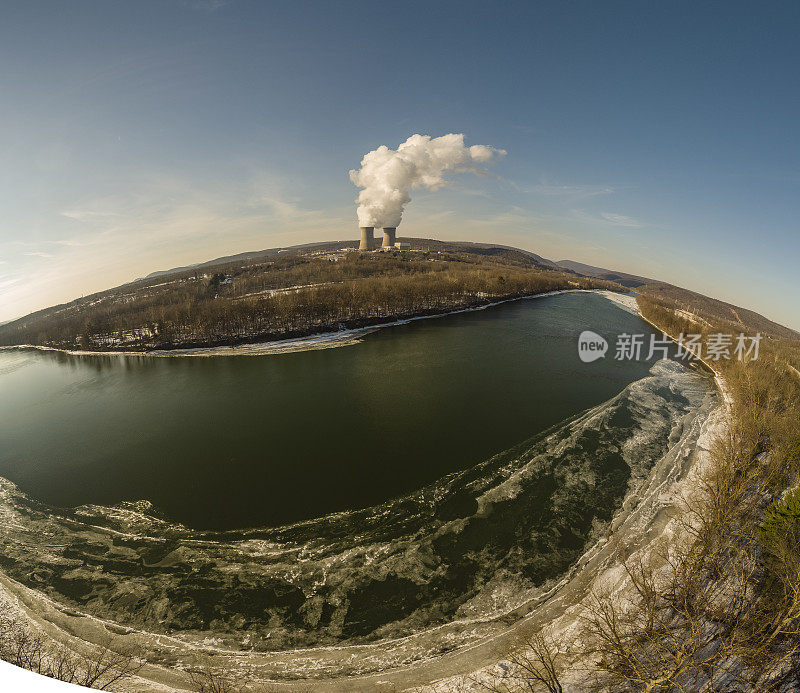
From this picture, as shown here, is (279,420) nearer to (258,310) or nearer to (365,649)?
(365,649)

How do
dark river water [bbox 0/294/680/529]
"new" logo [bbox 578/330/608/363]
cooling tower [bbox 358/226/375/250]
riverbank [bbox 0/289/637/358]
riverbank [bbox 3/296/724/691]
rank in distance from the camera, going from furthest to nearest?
cooling tower [bbox 358/226/375/250] → riverbank [bbox 0/289/637/358] → "new" logo [bbox 578/330/608/363] → dark river water [bbox 0/294/680/529] → riverbank [bbox 3/296/724/691]

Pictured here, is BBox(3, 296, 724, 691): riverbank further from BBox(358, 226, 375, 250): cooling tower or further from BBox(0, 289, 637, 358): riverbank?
BBox(358, 226, 375, 250): cooling tower

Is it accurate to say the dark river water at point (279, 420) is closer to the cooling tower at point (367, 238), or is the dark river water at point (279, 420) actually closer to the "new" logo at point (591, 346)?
the "new" logo at point (591, 346)

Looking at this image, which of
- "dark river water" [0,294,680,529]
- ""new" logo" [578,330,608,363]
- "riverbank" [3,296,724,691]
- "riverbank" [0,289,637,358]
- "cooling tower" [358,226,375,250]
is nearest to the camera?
"riverbank" [3,296,724,691]

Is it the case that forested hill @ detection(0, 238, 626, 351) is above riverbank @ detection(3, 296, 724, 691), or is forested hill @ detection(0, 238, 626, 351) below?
above

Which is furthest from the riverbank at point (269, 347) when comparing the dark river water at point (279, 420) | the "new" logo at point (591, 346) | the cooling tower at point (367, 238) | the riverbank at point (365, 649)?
the cooling tower at point (367, 238)

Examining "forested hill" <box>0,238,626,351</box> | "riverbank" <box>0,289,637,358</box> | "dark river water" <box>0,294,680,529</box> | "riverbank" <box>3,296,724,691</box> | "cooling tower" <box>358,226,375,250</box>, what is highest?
"cooling tower" <box>358,226,375,250</box>

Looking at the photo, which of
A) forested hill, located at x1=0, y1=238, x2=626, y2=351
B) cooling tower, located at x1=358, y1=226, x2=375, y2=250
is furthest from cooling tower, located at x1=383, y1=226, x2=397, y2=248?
forested hill, located at x1=0, y1=238, x2=626, y2=351

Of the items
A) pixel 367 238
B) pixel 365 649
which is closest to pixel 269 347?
pixel 365 649
